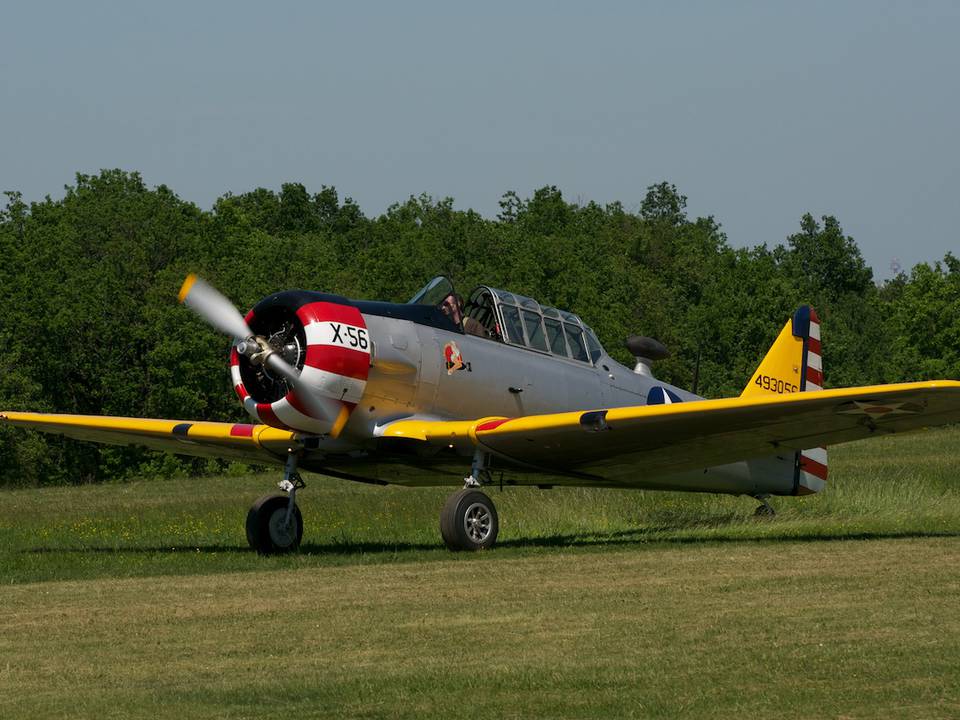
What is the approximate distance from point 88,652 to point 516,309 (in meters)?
8.99

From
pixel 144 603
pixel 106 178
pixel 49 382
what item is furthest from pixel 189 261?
pixel 144 603

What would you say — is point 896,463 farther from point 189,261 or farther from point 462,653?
point 189,261

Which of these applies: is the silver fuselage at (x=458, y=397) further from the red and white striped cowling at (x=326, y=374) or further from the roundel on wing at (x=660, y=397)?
the red and white striped cowling at (x=326, y=374)

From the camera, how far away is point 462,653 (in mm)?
8938

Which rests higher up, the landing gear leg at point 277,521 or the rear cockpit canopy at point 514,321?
the rear cockpit canopy at point 514,321

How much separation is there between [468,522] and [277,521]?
231 cm

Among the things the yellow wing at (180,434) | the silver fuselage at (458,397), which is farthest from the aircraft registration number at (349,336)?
the yellow wing at (180,434)

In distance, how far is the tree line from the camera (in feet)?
202

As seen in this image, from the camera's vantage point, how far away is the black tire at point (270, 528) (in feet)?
55.0

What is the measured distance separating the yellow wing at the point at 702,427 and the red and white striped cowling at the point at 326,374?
736mm

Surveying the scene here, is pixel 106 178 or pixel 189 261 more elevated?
pixel 106 178

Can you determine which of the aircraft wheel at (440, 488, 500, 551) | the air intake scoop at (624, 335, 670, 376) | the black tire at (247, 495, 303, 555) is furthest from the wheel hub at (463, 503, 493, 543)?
the air intake scoop at (624, 335, 670, 376)

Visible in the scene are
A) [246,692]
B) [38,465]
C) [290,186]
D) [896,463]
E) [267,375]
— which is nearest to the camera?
[246,692]

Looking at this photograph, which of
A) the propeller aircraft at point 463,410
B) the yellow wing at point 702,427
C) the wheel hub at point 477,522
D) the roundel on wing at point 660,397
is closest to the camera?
the yellow wing at point 702,427
